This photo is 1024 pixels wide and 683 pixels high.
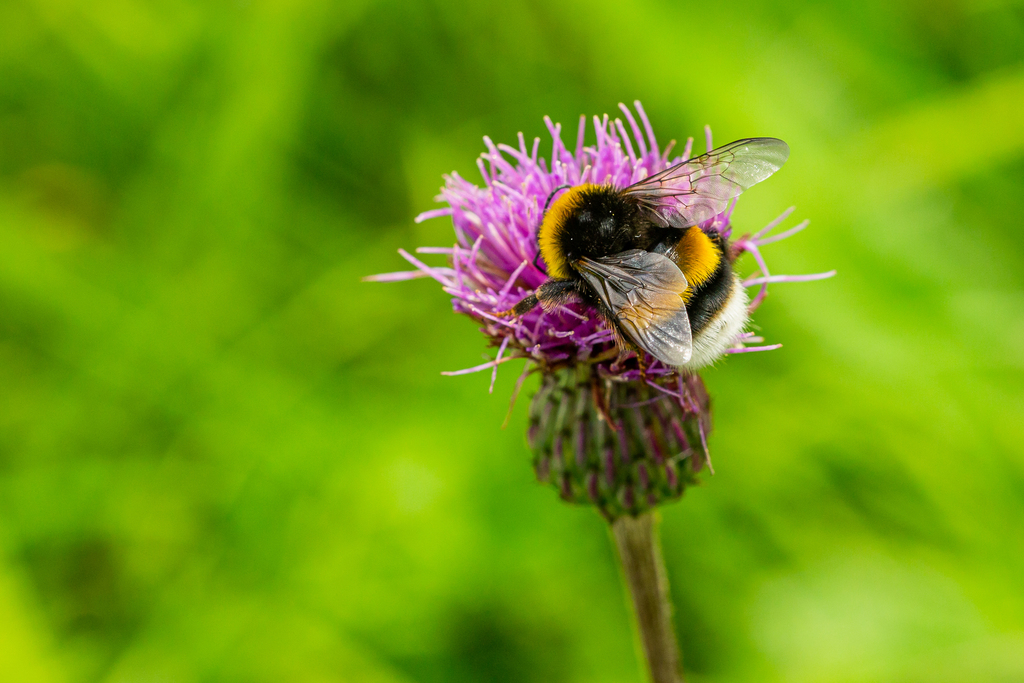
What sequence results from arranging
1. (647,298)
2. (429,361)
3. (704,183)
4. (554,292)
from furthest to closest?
(429,361), (704,183), (554,292), (647,298)

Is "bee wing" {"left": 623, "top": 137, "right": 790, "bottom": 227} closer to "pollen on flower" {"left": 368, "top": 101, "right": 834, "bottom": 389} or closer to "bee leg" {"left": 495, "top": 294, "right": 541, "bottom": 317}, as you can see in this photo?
"pollen on flower" {"left": 368, "top": 101, "right": 834, "bottom": 389}

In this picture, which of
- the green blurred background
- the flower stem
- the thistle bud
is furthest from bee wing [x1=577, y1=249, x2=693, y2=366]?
the green blurred background

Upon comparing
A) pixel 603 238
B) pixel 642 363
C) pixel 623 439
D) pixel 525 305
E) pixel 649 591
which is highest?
pixel 603 238

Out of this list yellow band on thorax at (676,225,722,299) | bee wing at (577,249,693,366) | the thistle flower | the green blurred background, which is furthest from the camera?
the green blurred background

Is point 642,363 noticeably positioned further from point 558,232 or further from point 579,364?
point 558,232

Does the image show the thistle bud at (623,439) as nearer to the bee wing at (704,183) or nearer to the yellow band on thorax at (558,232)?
the yellow band on thorax at (558,232)

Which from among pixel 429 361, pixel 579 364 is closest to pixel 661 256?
pixel 579 364
